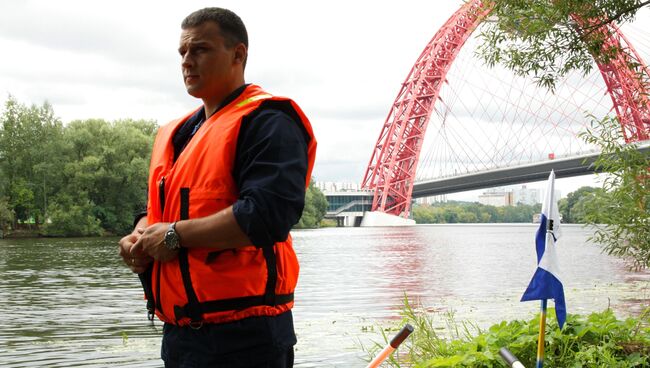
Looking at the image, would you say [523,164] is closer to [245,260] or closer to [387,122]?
[387,122]

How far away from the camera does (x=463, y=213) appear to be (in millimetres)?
116062

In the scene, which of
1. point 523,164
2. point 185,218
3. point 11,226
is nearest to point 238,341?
point 185,218

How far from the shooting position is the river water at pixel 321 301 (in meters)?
8.34

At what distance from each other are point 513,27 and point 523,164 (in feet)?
175

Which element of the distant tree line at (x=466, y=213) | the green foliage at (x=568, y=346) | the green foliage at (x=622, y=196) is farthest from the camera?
the distant tree line at (x=466, y=213)

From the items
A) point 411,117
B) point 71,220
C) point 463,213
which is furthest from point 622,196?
point 463,213

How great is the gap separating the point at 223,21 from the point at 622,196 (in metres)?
4.46

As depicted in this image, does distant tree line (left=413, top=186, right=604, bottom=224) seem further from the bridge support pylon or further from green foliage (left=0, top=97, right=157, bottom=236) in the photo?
green foliage (left=0, top=97, right=157, bottom=236)

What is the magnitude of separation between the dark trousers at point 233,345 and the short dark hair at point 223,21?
788mm

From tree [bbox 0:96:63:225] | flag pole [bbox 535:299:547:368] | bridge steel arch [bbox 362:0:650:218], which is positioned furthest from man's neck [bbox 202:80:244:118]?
bridge steel arch [bbox 362:0:650:218]

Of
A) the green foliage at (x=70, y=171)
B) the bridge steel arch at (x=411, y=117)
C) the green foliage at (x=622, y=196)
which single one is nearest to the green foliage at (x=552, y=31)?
the green foliage at (x=622, y=196)

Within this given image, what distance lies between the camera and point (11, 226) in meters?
48.0

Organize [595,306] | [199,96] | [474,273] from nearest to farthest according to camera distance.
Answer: [199,96]
[595,306]
[474,273]

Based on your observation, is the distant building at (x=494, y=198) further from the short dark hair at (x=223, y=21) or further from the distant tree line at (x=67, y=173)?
the short dark hair at (x=223, y=21)
